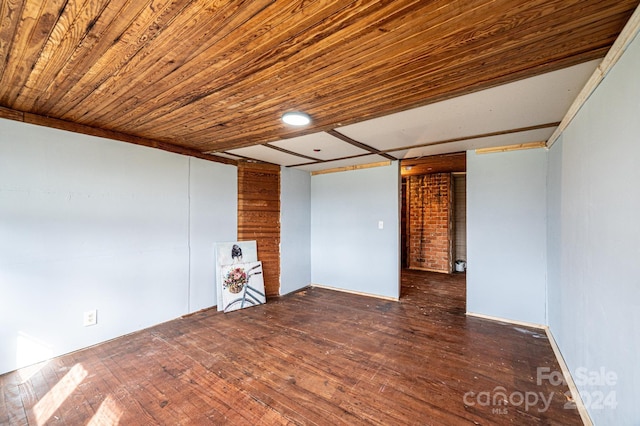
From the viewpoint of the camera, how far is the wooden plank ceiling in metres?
1.09

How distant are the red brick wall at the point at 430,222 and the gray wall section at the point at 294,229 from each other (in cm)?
288

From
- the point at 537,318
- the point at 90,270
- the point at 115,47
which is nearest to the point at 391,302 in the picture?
the point at 537,318

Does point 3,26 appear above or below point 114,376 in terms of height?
above

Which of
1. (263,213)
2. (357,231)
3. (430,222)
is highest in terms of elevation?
(263,213)

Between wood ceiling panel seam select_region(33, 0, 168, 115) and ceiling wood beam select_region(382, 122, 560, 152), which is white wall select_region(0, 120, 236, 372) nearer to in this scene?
wood ceiling panel seam select_region(33, 0, 168, 115)

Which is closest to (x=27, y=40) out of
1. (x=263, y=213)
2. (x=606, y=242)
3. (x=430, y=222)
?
(x=263, y=213)

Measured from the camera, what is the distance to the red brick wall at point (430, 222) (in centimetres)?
594

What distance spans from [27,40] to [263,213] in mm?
3071

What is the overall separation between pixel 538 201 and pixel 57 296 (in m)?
4.99

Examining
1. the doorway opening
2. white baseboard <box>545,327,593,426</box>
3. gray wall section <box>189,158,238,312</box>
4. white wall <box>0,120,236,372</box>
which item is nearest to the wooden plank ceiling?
white wall <box>0,120,236,372</box>

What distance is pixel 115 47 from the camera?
1.34 metres

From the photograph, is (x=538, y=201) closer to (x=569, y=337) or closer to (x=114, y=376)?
(x=569, y=337)

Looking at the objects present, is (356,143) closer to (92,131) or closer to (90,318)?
(92,131)

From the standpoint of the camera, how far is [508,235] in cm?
316
